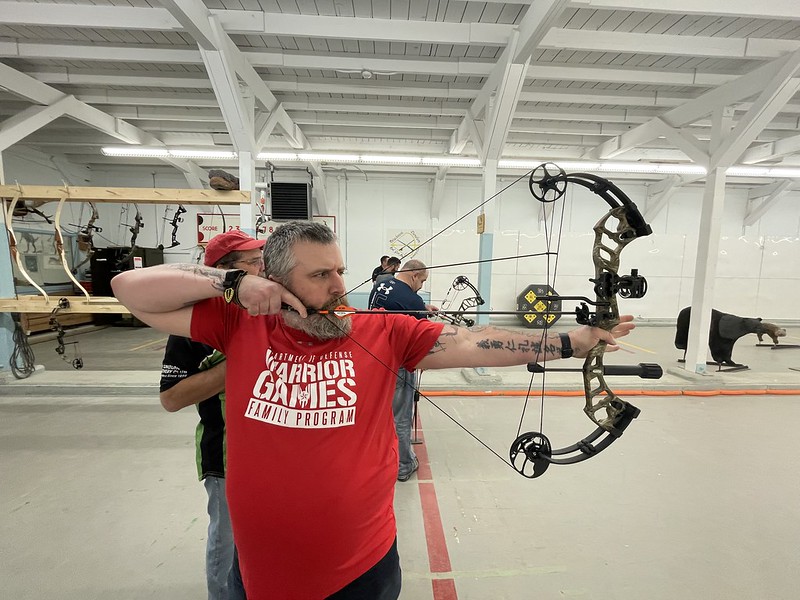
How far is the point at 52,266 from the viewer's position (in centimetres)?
758

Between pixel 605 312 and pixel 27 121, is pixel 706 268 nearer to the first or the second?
pixel 605 312

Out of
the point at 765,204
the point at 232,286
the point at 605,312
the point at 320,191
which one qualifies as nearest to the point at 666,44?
the point at 605,312

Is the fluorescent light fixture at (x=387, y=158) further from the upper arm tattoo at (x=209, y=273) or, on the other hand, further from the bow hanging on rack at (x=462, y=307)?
the upper arm tattoo at (x=209, y=273)

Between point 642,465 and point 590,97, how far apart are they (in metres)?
4.44

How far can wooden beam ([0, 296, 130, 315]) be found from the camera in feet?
12.2

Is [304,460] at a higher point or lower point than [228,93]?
lower

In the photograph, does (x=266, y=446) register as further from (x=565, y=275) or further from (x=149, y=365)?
(x=565, y=275)

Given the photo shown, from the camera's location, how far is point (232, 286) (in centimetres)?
94

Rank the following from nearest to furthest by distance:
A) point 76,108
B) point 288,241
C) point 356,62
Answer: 1. point 288,241
2. point 356,62
3. point 76,108

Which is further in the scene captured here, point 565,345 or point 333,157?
point 333,157

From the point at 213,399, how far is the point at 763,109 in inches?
224

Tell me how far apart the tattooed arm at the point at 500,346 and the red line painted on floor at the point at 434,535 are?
1.34 m

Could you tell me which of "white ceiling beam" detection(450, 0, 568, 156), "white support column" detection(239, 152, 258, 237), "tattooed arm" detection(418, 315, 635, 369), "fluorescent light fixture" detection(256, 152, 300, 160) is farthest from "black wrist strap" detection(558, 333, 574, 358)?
"fluorescent light fixture" detection(256, 152, 300, 160)

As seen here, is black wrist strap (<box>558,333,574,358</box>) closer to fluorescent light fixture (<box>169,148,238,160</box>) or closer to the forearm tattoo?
the forearm tattoo
